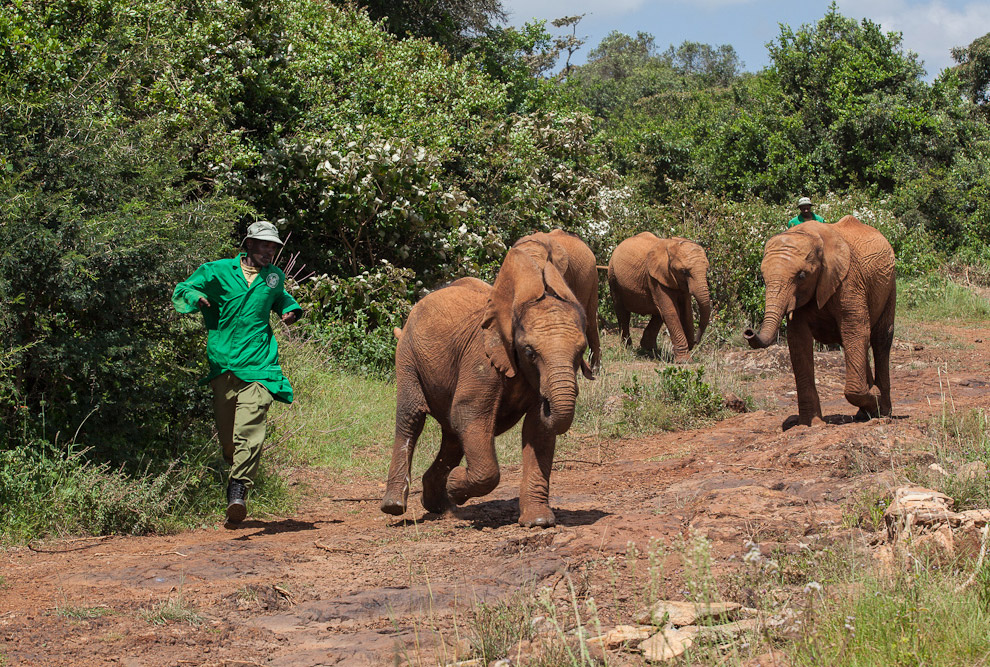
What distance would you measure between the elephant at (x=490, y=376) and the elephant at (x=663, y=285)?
9296 mm

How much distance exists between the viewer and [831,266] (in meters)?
9.91

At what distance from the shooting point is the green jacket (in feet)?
23.8

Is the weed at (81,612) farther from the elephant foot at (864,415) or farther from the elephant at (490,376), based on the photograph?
the elephant foot at (864,415)

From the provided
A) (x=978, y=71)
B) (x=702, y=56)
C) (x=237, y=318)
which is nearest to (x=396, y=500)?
(x=237, y=318)

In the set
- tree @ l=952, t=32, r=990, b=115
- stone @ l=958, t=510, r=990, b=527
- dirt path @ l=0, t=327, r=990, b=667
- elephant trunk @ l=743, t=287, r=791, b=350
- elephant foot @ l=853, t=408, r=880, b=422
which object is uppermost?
tree @ l=952, t=32, r=990, b=115

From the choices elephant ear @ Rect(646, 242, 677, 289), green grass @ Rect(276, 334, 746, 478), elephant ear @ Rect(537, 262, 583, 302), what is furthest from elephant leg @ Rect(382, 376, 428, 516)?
elephant ear @ Rect(646, 242, 677, 289)

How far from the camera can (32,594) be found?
558 cm

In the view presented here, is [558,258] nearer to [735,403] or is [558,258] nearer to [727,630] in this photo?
[727,630]

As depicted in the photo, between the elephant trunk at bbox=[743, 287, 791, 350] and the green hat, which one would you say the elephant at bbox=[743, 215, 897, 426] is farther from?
the green hat

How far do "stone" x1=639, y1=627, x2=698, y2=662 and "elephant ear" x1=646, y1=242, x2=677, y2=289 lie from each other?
43.6ft

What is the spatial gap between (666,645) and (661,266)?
44.3 ft

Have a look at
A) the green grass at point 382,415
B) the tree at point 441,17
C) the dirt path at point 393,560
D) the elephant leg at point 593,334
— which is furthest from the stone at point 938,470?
the tree at point 441,17

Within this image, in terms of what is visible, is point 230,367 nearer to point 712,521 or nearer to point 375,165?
point 712,521

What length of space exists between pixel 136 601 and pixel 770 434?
275 inches
